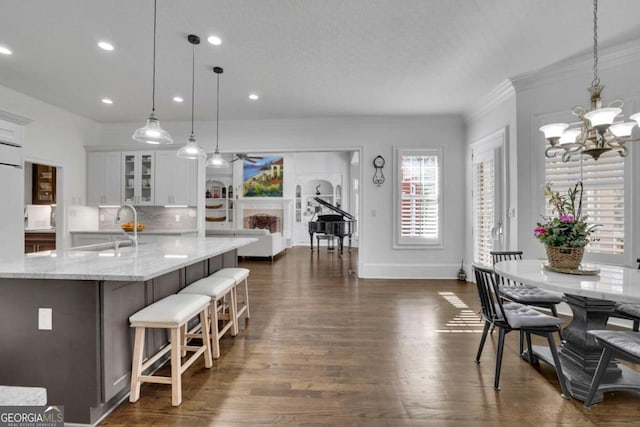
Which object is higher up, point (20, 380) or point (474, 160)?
point (474, 160)

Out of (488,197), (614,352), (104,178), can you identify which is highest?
(104,178)

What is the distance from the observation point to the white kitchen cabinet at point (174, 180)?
558 centimetres

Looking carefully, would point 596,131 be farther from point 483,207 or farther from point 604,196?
point 483,207

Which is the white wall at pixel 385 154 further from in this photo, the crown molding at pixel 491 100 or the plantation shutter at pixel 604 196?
the plantation shutter at pixel 604 196

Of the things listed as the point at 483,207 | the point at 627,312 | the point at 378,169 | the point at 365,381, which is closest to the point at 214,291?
the point at 365,381

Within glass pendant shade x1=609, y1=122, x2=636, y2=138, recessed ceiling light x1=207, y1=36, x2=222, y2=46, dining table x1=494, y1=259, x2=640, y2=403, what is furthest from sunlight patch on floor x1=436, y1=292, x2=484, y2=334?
recessed ceiling light x1=207, y1=36, x2=222, y2=46

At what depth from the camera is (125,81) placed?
3.92 meters

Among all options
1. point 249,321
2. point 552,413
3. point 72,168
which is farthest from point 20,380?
point 72,168

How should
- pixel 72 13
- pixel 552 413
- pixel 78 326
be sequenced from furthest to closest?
pixel 72 13 < pixel 552 413 < pixel 78 326

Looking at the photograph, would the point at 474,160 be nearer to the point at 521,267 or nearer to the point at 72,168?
the point at 521,267

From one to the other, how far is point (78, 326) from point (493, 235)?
15.3 ft

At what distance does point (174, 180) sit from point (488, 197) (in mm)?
5456

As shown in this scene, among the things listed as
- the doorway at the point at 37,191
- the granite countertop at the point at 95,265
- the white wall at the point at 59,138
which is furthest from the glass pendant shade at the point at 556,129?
the doorway at the point at 37,191

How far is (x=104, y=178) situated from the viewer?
5621 mm
